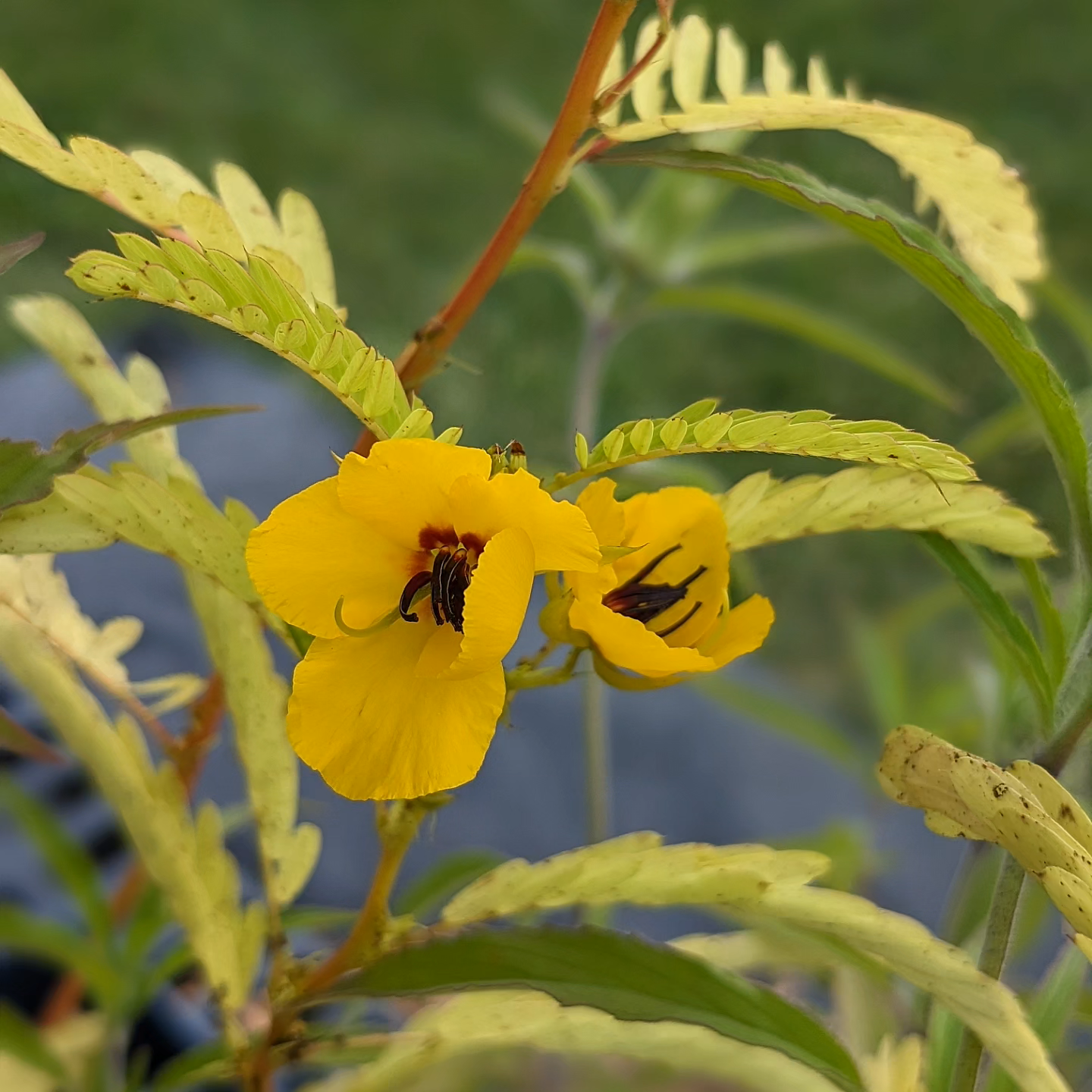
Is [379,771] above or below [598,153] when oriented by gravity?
below

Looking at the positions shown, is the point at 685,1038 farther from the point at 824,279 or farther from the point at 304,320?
the point at 824,279

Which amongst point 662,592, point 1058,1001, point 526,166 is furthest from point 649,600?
point 526,166

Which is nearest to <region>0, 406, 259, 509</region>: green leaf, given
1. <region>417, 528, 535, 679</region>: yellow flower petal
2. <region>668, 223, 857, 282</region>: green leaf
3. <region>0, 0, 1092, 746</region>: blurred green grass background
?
<region>417, 528, 535, 679</region>: yellow flower petal

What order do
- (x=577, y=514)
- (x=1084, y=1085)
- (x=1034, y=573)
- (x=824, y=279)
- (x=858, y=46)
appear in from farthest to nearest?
(x=858, y=46) < (x=824, y=279) < (x=1084, y=1085) < (x=1034, y=573) < (x=577, y=514)

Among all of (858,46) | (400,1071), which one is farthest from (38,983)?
(858,46)

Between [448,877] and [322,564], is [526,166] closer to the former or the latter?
[448,877]

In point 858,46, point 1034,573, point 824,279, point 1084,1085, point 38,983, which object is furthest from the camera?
point 858,46

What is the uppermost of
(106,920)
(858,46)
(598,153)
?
(858,46)
